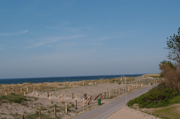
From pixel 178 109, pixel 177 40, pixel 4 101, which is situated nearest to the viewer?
pixel 178 109

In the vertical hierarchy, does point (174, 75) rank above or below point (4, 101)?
above

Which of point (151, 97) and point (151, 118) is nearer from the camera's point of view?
point (151, 118)

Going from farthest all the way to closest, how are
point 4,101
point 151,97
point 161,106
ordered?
1. point 4,101
2. point 151,97
3. point 161,106

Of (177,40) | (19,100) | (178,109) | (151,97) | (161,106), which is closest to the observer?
(178,109)

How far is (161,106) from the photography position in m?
19.0

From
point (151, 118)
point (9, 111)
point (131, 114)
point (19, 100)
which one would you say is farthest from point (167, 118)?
point (19, 100)

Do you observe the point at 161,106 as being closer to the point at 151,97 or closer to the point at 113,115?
the point at 151,97

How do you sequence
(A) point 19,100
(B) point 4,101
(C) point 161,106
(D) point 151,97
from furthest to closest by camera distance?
1. (A) point 19,100
2. (B) point 4,101
3. (D) point 151,97
4. (C) point 161,106

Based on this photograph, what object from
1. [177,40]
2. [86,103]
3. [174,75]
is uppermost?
[177,40]

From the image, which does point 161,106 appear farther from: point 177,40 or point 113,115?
point 177,40

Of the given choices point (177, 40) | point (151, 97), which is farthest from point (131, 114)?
point (177, 40)

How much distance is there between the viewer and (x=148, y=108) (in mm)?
19328

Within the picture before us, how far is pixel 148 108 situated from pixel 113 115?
205 inches

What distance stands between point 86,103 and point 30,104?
25.4 feet
